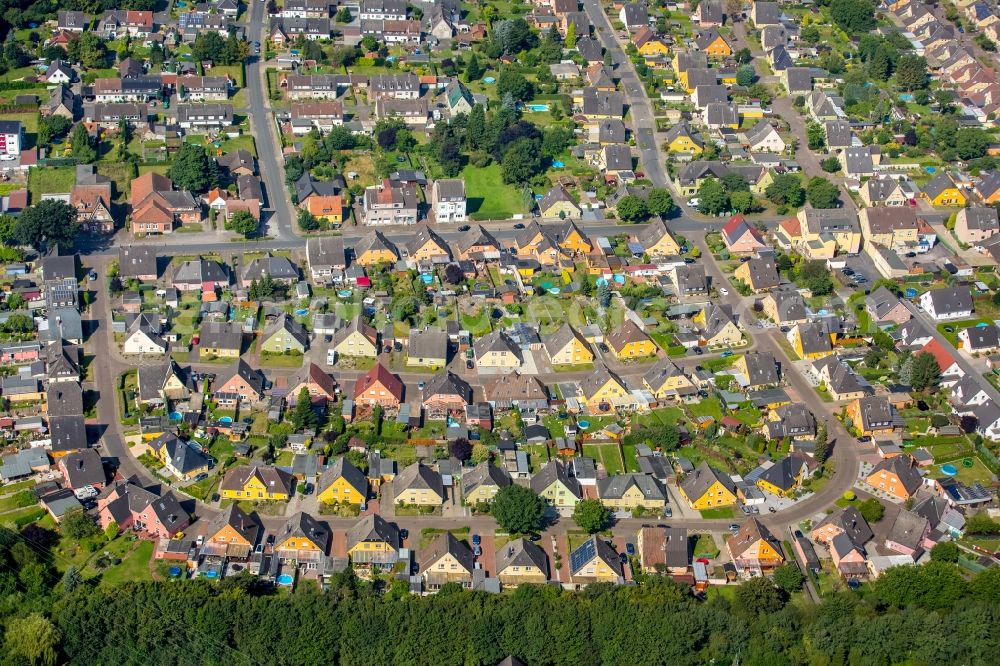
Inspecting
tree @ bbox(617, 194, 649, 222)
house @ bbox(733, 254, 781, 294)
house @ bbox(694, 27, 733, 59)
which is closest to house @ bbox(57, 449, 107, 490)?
tree @ bbox(617, 194, 649, 222)

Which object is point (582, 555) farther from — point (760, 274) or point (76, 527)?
point (760, 274)

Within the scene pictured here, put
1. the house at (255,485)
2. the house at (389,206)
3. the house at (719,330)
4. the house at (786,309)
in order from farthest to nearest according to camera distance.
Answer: the house at (389,206) → the house at (786,309) → the house at (719,330) → the house at (255,485)

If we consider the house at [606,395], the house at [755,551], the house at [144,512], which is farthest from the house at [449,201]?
the house at [755,551]

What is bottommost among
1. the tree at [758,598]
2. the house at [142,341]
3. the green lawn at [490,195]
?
the green lawn at [490,195]

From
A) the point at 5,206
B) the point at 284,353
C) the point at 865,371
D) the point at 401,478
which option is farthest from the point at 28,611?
the point at 865,371

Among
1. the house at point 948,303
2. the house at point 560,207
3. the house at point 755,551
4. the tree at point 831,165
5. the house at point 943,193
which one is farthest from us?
the tree at point 831,165

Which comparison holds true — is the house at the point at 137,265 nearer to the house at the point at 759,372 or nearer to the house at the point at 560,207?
the house at the point at 560,207

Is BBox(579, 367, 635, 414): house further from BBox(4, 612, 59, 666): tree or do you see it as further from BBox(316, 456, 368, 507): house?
BBox(4, 612, 59, 666): tree
